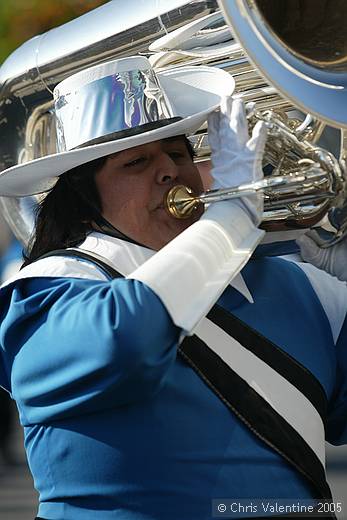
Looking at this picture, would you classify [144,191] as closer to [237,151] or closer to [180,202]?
[180,202]

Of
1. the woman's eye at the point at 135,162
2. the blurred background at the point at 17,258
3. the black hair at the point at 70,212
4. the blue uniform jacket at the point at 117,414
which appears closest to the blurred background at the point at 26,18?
the blurred background at the point at 17,258

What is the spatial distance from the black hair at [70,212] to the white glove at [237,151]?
0.88 feet

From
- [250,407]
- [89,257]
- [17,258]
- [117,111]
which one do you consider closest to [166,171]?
[117,111]

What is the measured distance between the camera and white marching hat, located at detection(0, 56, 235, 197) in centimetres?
299

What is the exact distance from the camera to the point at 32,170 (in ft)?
10.1

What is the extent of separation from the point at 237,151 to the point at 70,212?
49 centimetres

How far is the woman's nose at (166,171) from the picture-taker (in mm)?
3021

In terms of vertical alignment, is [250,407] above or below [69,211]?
below

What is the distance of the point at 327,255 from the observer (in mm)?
3211

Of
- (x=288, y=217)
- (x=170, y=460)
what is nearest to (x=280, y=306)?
(x=288, y=217)

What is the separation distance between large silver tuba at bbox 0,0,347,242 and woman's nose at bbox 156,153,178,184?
219 millimetres

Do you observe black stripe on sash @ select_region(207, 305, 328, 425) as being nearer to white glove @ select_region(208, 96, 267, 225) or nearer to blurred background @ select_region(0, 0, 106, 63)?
white glove @ select_region(208, 96, 267, 225)

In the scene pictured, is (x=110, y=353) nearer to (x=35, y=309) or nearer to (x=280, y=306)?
(x=35, y=309)

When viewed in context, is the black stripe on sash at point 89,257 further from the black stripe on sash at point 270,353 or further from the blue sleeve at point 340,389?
the blue sleeve at point 340,389
